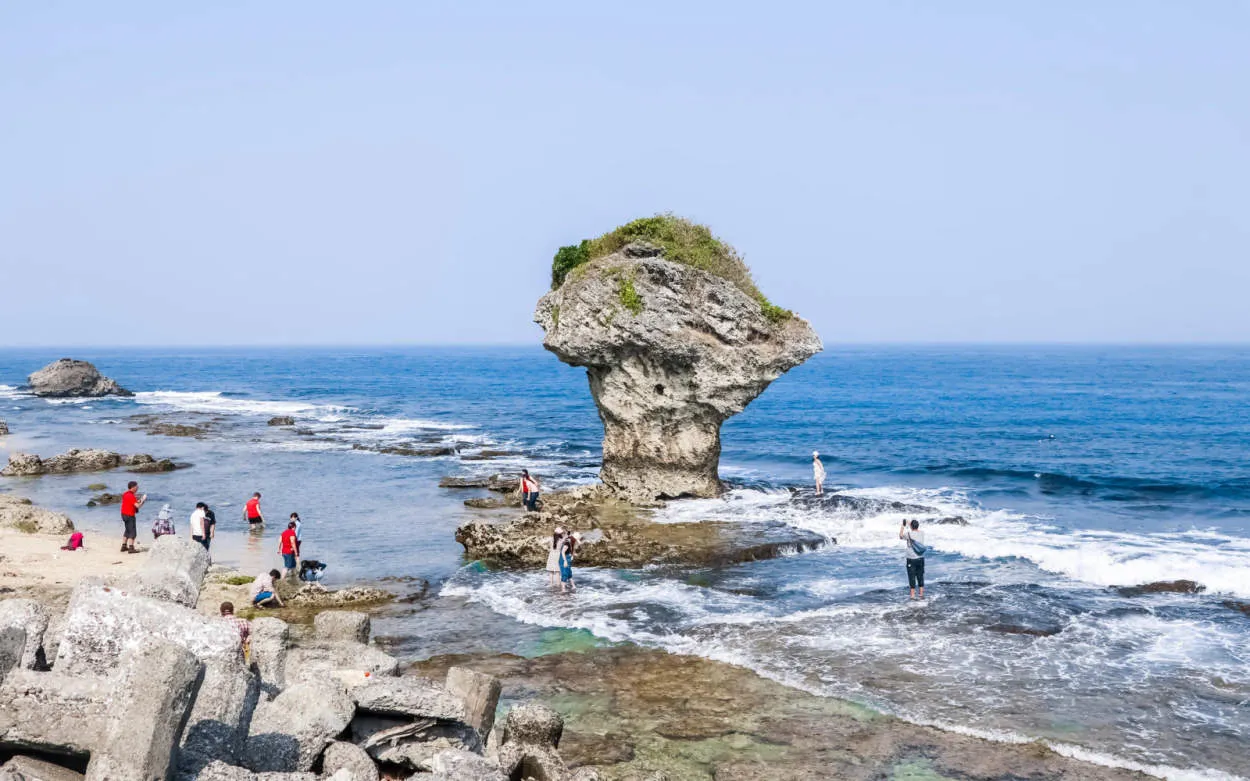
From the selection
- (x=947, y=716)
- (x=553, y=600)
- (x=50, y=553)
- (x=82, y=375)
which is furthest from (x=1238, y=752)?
(x=82, y=375)

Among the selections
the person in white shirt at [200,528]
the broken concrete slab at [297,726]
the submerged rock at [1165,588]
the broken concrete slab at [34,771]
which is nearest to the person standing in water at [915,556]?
the submerged rock at [1165,588]

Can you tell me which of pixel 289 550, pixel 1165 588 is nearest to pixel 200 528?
pixel 289 550

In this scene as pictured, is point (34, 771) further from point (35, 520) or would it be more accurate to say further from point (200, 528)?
point (35, 520)

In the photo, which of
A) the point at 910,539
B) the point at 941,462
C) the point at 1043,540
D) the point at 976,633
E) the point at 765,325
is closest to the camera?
the point at 976,633

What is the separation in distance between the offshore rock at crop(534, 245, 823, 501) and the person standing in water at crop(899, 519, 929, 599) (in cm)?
1031

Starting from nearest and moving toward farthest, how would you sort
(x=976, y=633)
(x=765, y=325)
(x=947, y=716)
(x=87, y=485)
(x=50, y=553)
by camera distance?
(x=947, y=716), (x=976, y=633), (x=50, y=553), (x=765, y=325), (x=87, y=485)

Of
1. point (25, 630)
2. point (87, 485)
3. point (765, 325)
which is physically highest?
point (765, 325)

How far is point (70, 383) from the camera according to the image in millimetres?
90688

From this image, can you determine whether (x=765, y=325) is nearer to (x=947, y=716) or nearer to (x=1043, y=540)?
(x=1043, y=540)

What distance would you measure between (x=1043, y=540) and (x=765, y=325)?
10.4 m

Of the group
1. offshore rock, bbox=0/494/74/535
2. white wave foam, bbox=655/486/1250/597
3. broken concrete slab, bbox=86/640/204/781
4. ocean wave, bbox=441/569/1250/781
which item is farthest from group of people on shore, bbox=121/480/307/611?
broken concrete slab, bbox=86/640/204/781

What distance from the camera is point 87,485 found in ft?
128

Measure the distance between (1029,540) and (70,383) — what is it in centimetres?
8741

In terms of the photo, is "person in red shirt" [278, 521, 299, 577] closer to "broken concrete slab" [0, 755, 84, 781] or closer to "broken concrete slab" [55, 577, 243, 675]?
"broken concrete slab" [55, 577, 243, 675]
